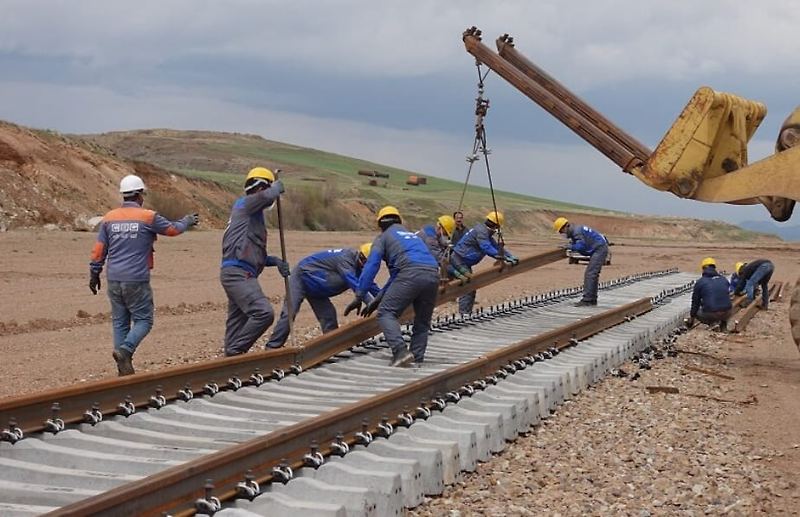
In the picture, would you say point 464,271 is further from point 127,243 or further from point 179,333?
point 127,243

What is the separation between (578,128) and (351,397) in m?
6.18

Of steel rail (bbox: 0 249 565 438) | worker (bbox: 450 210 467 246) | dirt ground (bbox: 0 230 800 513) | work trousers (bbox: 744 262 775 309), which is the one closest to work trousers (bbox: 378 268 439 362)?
steel rail (bbox: 0 249 565 438)

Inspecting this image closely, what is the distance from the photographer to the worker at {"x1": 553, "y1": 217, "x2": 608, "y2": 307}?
58.3 ft

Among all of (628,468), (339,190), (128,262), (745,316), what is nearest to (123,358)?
(128,262)

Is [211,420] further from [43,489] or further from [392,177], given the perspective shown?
[392,177]

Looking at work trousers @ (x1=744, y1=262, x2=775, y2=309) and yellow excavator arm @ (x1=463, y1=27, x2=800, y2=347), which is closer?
yellow excavator arm @ (x1=463, y1=27, x2=800, y2=347)

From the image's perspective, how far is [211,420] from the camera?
290 inches

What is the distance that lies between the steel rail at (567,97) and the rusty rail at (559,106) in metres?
0.01

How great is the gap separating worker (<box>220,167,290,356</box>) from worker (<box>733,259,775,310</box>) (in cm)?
1284

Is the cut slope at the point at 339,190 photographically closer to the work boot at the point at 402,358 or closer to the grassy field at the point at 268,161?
the grassy field at the point at 268,161

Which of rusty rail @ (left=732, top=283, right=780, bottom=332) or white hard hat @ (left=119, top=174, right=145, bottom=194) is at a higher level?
white hard hat @ (left=119, top=174, right=145, bottom=194)

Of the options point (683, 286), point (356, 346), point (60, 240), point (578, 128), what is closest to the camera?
point (356, 346)

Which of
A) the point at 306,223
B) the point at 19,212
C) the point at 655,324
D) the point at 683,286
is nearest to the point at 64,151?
the point at 19,212

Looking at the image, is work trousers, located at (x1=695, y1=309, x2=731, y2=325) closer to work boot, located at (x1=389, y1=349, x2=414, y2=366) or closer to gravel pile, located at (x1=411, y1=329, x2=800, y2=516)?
gravel pile, located at (x1=411, y1=329, x2=800, y2=516)
